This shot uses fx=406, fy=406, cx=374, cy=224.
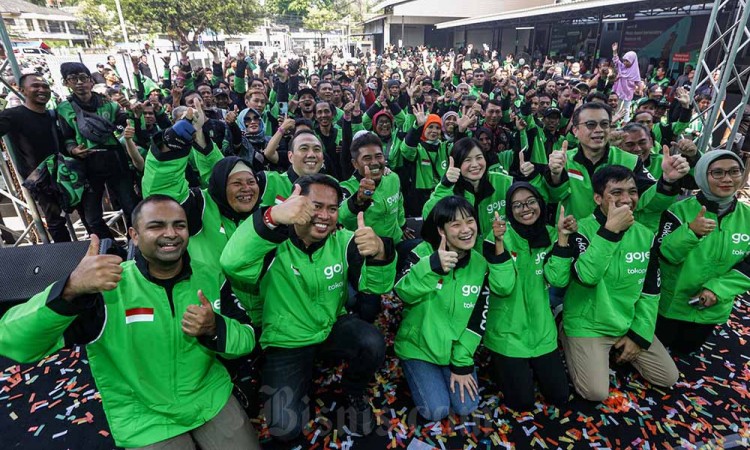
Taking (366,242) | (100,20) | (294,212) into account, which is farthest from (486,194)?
(100,20)

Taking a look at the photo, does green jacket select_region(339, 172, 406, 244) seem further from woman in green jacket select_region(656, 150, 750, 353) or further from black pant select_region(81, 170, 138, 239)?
black pant select_region(81, 170, 138, 239)

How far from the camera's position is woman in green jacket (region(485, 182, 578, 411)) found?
11.6 feet

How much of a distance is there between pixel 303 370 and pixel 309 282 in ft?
2.53

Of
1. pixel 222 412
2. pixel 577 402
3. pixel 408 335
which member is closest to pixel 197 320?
pixel 222 412

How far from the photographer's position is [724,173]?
3648 millimetres

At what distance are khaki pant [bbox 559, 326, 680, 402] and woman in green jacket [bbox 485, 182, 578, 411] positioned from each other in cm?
16

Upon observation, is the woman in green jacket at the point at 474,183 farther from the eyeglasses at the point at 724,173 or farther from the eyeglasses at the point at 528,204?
the eyeglasses at the point at 724,173

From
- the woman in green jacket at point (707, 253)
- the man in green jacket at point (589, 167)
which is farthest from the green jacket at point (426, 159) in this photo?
the woman in green jacket at point (707, 253)

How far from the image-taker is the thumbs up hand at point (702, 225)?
3518 millimetres

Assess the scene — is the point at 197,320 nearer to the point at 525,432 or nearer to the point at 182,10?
the point at 525,432

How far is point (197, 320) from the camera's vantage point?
8.17 ft

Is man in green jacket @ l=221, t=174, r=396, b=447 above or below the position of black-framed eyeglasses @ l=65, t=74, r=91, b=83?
below

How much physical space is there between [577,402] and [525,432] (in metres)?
0.67

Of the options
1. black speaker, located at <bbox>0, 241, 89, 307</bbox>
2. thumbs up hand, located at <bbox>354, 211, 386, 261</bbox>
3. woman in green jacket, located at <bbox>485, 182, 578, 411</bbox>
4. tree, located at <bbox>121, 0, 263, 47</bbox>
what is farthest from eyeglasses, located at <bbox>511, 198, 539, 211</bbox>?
tree, located at <bbox>121, 0, 263, 47</bbox>
